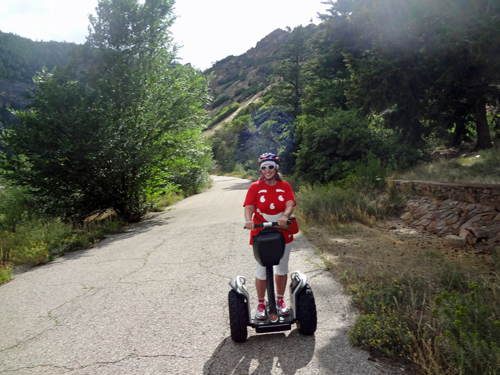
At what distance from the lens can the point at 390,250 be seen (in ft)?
20.0

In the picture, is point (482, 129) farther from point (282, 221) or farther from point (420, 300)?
point (282, 221)

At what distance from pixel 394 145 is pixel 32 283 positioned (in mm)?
12904

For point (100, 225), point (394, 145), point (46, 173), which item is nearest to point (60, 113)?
point (46, 173)

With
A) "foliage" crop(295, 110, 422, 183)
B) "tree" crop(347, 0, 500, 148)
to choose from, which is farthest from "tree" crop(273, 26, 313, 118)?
"tree" crop(347, 0, 500, 148)

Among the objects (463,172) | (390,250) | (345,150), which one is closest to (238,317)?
(390,250)

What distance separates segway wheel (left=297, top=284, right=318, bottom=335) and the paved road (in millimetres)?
110

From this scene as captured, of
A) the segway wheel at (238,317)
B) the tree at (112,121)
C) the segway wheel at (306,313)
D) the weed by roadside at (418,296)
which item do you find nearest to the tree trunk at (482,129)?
the weed by roadside at (418,296)

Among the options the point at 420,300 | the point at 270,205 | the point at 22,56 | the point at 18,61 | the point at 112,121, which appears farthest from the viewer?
the point at 22,56

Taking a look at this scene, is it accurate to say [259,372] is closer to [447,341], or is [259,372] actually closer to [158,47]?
[447,341]

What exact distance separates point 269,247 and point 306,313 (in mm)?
794

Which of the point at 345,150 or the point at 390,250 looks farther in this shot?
the point at 345,150

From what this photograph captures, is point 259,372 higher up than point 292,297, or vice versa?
point 292,297

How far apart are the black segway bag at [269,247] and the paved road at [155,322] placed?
87cm

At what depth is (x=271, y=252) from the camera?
9.87 ft
